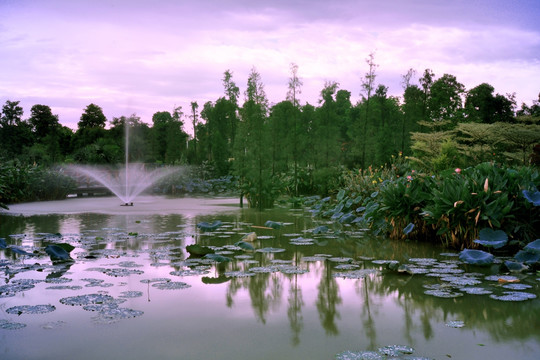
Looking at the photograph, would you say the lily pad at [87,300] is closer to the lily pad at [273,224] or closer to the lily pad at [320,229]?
the lily pad at [320,229]

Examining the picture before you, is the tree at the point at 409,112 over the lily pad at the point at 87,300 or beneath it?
over

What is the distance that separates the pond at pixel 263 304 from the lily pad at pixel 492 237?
35cm

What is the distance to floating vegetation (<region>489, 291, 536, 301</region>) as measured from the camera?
11.1 ft

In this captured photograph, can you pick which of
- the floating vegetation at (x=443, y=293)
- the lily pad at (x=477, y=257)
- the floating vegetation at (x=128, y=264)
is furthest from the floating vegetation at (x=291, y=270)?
the lily pad at (x=477, y=257)

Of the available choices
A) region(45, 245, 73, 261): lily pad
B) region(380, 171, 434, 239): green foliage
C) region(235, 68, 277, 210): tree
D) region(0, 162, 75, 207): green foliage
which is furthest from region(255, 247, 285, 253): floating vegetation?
region(0, 162, 75, 207): green foliage

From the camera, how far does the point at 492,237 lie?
490 cm

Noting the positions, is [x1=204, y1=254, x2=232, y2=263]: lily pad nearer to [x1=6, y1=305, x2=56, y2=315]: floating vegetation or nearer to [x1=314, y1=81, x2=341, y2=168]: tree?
[x1=6, y1=305, x2=56, y2=315]: floating vegetation

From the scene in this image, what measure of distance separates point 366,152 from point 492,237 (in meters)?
12.2

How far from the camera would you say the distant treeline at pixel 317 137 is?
12.4m

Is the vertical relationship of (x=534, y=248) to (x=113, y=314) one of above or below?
above

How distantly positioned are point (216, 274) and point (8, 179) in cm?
1055

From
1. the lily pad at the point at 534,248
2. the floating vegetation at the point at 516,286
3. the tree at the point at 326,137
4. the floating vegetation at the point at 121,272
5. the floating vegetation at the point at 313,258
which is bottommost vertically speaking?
the floating vegetation at the point at 516,286

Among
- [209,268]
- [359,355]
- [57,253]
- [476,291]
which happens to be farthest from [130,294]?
[476,291]

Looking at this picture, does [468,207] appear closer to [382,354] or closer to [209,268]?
[209,268]
